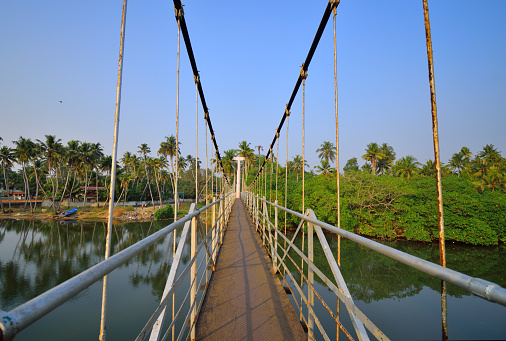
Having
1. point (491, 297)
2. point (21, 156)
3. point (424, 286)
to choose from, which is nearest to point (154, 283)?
point (424, 286)

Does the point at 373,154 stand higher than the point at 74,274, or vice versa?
the point at 373,154

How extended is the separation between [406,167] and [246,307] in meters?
33.3

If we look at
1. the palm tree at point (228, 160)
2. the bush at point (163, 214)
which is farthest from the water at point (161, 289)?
the palm tree at point (228, 160)

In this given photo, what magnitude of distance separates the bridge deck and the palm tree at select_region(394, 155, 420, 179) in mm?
30923

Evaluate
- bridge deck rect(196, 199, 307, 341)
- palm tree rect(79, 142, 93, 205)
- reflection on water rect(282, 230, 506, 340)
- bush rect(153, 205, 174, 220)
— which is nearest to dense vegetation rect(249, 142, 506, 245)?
reflection on water rect(282, 230, 506, 340)

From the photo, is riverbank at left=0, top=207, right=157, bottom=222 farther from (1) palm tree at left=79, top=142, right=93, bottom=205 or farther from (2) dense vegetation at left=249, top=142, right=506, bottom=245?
(2) dense vegetation at left=249, top=142, right=506, bottom=245

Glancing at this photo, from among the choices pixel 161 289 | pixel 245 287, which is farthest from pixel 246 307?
pixel 161 289

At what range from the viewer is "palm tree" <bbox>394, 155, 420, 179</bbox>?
29681 millimetres

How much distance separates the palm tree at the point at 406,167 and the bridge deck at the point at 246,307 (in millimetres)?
30923

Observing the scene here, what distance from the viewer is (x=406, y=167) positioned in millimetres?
30172

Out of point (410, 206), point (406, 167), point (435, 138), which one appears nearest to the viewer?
point (435, 138)

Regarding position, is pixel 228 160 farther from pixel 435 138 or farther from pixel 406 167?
pixel 435 138

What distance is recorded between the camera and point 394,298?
1148 centimetres

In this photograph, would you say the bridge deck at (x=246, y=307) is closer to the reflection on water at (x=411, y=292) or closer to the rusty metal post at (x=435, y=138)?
the rusty metal post at (x=435, y=138)
